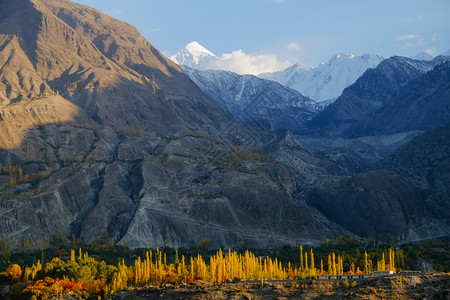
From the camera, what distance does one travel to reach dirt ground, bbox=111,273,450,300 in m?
65.3

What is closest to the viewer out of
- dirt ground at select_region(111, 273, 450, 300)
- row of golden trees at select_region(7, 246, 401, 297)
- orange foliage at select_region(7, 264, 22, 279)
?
dirt ground at select_region(111, 273, 450, 300)

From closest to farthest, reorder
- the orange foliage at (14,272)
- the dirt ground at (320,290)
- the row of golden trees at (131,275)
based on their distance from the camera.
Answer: the dirt ground at (320,290) → the row of golden trees at (131,275) → the orange foliage at (14,272)

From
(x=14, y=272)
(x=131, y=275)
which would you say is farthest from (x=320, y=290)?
(x=14, y=272)

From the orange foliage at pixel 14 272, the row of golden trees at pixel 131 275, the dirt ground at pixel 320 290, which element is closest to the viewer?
the dirt ground at pixel 320 290

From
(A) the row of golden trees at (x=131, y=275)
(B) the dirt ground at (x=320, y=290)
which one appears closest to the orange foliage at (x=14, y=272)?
(A) the row of golden trees at (x=131, y=275)

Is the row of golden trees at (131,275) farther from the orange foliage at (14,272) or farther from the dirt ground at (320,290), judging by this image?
the dirt ground at (320,290)

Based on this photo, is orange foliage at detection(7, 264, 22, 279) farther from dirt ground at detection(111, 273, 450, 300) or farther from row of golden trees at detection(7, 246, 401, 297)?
dirt ground at detection(111, 273, 450, 300)

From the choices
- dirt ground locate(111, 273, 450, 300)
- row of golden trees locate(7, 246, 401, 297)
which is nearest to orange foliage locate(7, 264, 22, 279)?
row of golden trees locate(7, 246, 401, 297)

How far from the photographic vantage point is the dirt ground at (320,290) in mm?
65312

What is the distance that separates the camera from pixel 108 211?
187 meters

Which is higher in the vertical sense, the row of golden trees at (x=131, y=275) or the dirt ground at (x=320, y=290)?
the row of golden trees at (x=131, y=275)

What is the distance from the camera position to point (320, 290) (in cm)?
7069

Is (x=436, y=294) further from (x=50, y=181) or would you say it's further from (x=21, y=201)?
(x=50, y=181)

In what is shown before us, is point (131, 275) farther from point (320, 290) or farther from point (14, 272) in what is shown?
point (320, 290)
